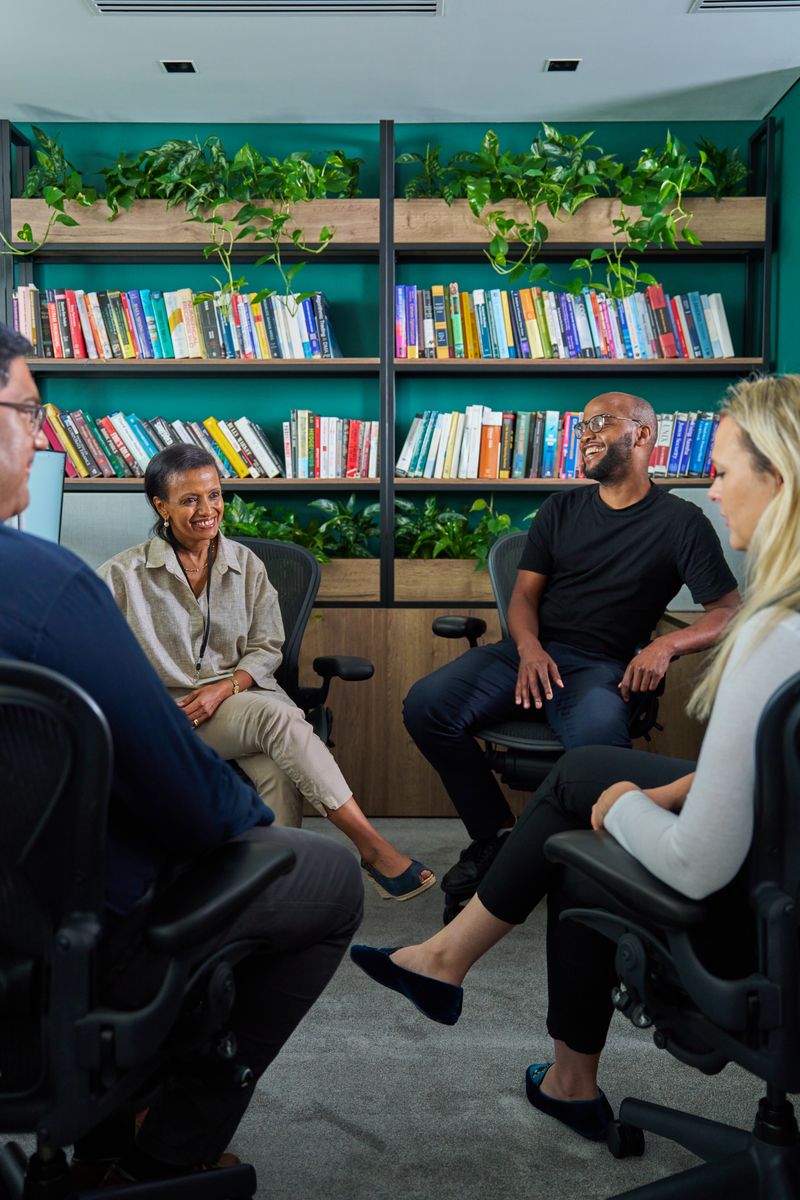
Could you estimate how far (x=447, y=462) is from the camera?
3969 mm

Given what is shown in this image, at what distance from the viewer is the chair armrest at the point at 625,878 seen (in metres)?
1.21

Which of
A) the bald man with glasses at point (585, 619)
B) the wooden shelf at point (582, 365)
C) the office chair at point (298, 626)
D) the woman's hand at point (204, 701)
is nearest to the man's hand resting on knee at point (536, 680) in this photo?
the bald man with glasses at point (585, 619)

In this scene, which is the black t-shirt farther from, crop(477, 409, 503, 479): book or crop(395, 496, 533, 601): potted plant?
crop(477, 409, 503, 479): book

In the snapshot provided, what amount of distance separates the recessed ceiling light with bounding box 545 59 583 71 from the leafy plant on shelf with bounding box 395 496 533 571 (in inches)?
59.2

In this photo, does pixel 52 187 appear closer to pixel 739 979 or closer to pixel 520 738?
pixel 520 738

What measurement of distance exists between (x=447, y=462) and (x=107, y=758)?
3044 millimetres

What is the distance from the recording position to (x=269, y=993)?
1.42 meters

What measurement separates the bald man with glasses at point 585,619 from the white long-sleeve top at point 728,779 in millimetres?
1441

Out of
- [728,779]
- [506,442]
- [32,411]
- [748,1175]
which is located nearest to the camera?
[728,779]

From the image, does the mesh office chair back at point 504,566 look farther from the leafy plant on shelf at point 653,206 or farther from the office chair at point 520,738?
the leafy plant on shelf at point 653,206

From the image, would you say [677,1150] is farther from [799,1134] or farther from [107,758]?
[107,758]

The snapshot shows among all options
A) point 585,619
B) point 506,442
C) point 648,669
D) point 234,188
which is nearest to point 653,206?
point 506,442

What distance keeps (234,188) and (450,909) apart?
2.57 meters

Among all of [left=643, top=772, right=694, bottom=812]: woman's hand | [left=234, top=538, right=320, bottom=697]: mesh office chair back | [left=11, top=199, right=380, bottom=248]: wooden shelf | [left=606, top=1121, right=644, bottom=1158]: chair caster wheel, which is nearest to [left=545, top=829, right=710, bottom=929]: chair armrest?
[left=643, top=772, right=694, bottom=812]: woman's hand
